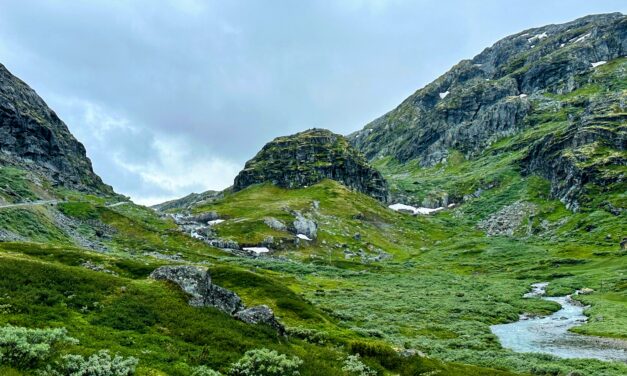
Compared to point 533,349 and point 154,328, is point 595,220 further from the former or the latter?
point 154,328

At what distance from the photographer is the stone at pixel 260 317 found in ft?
111

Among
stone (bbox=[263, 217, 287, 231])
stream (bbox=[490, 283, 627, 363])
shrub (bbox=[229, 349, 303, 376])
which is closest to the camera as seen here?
shrub (bbox=[229, 349, 303, 376])

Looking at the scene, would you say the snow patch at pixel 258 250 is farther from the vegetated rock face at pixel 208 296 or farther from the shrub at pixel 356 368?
the shrub at pixel 356 368

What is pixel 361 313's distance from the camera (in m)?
71.7

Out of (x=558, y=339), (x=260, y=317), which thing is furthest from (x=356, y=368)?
(x=558, y=339)

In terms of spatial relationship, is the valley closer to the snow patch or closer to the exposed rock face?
the snow patch

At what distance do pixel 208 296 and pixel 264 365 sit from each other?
463 inches

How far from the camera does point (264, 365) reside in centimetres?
2520

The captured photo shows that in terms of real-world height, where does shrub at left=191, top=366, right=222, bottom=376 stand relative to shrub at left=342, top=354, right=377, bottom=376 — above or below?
above

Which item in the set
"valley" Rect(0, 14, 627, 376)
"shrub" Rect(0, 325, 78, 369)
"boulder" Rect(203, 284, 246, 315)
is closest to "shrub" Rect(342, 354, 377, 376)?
"valley" Rect(0, 14, 627, 376)

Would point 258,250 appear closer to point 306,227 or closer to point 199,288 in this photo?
point 306,227

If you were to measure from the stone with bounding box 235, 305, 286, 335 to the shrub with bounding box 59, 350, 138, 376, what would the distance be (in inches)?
510

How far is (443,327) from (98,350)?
5418 centimetres

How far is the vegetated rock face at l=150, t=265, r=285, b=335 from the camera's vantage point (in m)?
34.2
